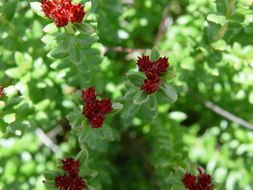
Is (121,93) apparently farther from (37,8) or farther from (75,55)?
(37,8)

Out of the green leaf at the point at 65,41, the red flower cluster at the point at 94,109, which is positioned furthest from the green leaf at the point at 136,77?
the green leaf at the point at 65,41

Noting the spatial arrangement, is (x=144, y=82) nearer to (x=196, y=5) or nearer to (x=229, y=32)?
(x=229, y=32)

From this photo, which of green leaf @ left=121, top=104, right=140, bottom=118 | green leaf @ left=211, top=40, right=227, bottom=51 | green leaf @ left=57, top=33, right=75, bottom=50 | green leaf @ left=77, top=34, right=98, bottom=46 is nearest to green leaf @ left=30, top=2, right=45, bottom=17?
green leaf @ left=57, top=33, right=75, bottom=50

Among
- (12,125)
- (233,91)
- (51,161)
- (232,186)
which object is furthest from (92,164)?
(233,91)

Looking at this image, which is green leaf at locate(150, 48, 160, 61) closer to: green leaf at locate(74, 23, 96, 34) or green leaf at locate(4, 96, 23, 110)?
green leaf at locate(74, 23, 96, 34)

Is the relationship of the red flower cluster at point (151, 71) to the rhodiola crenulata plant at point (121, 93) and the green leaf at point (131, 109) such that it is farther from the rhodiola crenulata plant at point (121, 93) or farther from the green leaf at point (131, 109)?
the green leaf at point (131, 109)

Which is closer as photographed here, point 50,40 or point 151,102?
point 151,102

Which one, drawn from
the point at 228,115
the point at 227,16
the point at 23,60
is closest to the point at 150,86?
the point at 227,16
